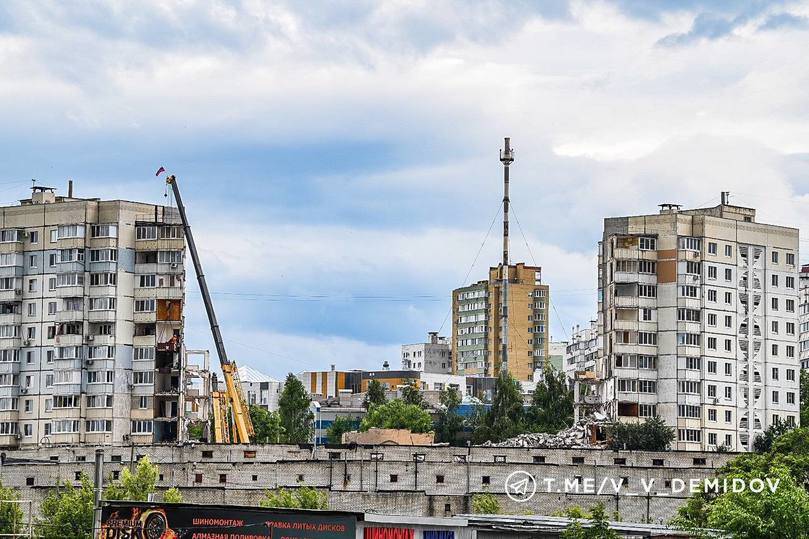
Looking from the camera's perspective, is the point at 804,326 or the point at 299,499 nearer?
the point at 299,499

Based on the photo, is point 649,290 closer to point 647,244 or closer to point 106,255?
point 647,244

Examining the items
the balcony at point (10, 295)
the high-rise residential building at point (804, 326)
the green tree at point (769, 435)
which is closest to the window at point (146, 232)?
the balcony at point (10, 295)

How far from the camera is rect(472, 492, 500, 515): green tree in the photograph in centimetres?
9588

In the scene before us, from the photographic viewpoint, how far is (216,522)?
65.5 metres

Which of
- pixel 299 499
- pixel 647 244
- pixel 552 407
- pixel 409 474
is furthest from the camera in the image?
pixel 552 407

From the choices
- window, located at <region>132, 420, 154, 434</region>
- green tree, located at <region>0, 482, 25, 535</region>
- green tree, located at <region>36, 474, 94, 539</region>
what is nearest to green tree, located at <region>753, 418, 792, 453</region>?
window, located at <region>132, 420, 154, 434</region>

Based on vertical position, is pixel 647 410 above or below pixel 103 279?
below

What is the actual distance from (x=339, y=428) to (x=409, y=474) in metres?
76.9

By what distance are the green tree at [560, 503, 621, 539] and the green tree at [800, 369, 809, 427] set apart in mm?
85300

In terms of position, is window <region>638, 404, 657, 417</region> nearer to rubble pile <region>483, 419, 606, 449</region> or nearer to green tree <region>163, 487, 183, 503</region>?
rubble pile <region>483, 419, 606, 449</region>

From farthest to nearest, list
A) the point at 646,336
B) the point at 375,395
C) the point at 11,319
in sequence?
the point at 375,395 < the point at 646,336 < the point at 11,319

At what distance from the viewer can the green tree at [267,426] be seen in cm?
16800

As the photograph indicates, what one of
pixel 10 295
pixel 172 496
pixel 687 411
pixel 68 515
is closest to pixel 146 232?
pixel 10 295

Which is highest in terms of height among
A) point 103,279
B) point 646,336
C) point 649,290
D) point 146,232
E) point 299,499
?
point 146,232
